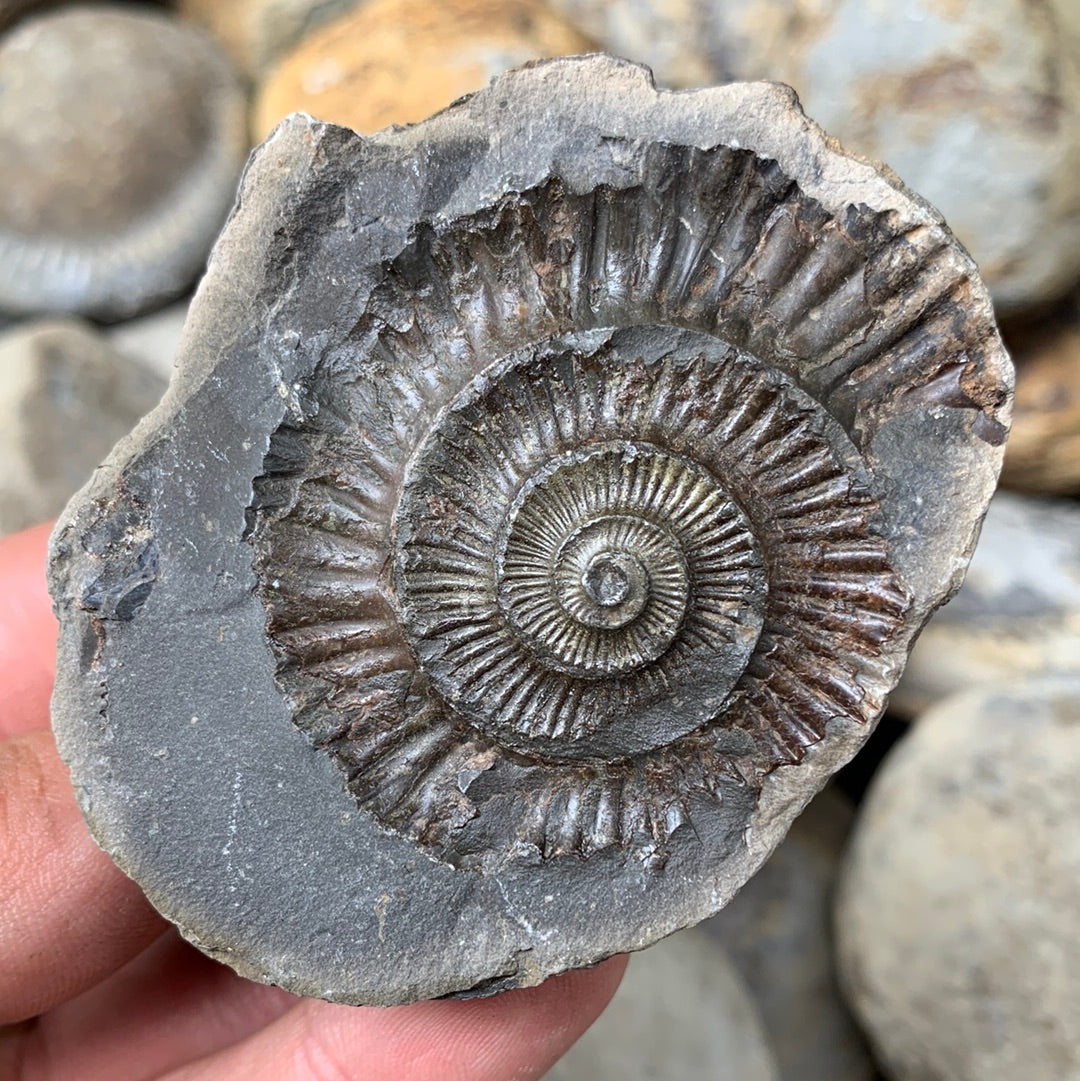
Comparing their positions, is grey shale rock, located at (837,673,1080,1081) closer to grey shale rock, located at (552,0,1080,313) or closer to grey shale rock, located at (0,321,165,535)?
grey shale rock, located at (552,0,1080,313)

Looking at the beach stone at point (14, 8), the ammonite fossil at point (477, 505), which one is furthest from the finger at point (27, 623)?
the beach stone at point (14, 8)

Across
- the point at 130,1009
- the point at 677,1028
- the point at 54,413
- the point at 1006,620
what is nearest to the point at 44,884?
the point at 130,1009

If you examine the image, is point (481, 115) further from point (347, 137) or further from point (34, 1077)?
point (34, 1077)

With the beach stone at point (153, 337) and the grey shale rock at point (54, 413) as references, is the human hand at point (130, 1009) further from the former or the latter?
the beach stone at point (153, 337)

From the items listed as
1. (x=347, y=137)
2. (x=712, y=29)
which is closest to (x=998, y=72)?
(x=712, y=29)

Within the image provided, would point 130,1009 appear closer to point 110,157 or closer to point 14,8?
point 110,157

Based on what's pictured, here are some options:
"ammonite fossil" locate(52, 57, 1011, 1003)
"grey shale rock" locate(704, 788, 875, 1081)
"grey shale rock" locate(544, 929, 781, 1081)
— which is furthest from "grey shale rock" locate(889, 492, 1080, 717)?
"ammonite fossil" locate(52, 57, 1011, 1003)
